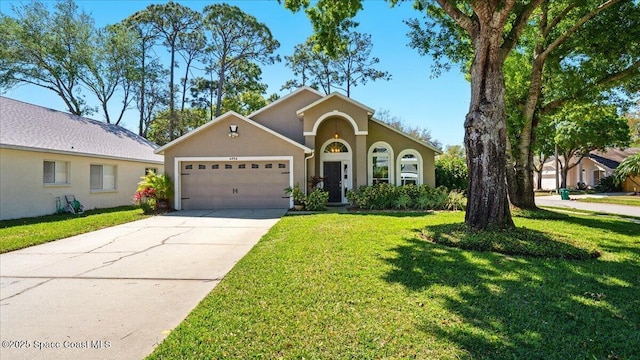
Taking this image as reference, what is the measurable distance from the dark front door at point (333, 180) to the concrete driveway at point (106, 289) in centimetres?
829

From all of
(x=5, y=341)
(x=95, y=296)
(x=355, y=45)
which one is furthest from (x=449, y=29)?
(x=355, y=45)

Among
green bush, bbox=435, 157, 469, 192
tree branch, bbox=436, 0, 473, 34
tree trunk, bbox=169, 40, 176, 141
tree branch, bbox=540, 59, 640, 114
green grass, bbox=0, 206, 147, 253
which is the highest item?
tree trunk, bbox=169, 40, 176, 141

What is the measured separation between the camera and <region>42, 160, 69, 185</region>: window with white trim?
43.7 feet

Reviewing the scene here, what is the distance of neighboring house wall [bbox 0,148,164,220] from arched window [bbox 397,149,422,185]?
14328 mm

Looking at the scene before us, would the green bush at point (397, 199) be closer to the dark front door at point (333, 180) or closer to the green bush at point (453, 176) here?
the dark front door at point (333, 180)

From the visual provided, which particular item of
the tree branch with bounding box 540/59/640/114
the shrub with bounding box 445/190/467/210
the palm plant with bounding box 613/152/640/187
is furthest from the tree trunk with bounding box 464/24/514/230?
the palm plant with bounding box 613/152/640/187

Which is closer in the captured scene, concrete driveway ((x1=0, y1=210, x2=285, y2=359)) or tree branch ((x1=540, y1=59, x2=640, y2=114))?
concrete driveway ((x1=0, y1=210, x2=285, y2=359))

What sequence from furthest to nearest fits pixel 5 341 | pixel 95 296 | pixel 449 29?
pixel 449 29 < pixel 95 296 < pixel 5 341

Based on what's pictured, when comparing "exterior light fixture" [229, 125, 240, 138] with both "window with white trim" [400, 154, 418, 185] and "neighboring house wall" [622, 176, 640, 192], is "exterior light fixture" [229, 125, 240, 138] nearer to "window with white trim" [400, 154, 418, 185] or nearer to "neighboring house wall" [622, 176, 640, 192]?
"window with white trim" [400, 154, 418, 185]

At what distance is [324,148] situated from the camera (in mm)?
16812

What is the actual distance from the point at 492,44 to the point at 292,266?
21.2 ft

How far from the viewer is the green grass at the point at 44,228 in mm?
7785

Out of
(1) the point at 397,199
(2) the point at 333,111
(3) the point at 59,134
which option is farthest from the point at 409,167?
(3) the point at 59,134

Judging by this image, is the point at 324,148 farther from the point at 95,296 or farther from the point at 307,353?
the point at 307,353
